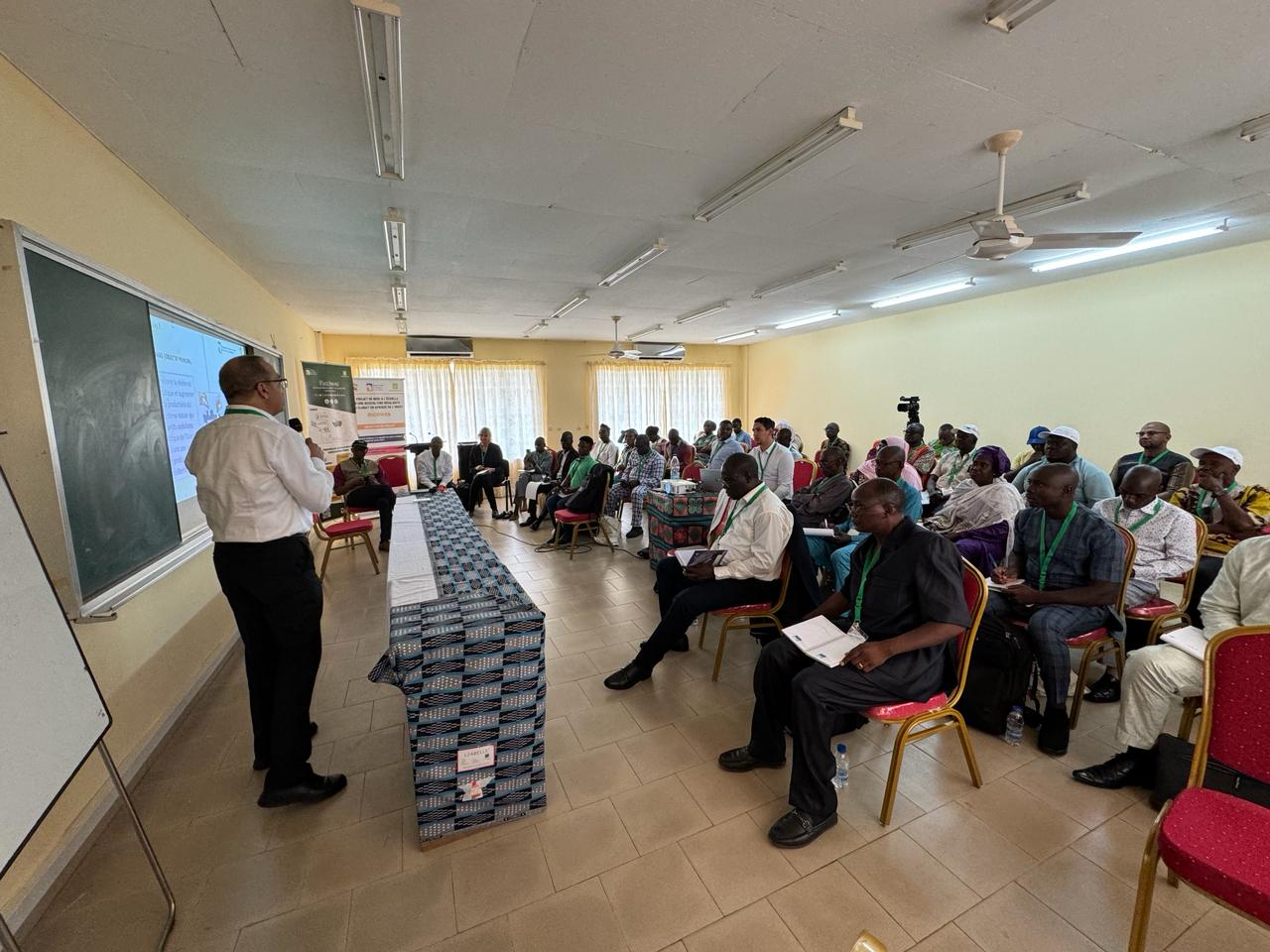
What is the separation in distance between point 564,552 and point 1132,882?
459 centimetres

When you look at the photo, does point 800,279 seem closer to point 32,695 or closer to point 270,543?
point 270,543

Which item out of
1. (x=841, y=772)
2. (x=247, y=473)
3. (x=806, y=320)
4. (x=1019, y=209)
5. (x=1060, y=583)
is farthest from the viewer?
(x=806, y=320)

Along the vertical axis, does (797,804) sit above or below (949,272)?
below

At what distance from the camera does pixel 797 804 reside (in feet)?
5.93

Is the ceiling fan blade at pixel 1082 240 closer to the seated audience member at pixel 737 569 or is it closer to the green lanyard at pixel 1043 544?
the green lanyard at pixel 1043 544

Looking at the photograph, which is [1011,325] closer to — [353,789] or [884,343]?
[884,343]

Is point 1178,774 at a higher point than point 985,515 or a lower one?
lower

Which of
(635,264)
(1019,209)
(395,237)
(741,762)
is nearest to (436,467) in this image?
(395,237)

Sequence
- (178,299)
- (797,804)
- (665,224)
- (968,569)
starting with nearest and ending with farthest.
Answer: (797,804), (968,569), (178,299), (665,224)

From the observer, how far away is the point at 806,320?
7910mm

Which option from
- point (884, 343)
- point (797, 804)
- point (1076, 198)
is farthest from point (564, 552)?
point (884, 343)

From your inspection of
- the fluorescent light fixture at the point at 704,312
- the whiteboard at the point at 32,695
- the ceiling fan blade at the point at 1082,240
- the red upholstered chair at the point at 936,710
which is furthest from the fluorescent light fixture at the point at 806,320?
the whiteboard at the point at 32,695

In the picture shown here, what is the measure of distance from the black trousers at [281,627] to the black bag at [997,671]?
2840mm

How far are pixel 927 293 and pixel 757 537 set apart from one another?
17.3ft
